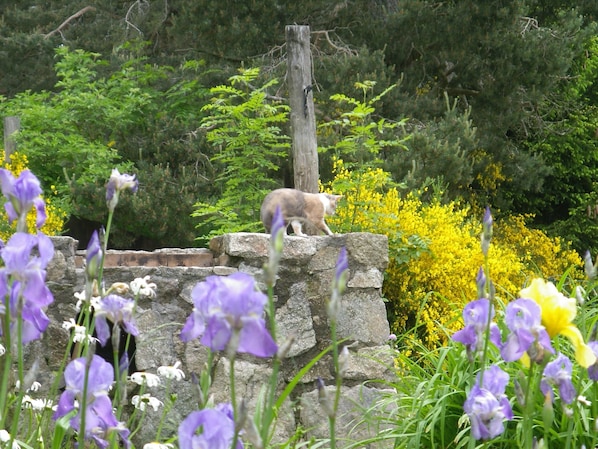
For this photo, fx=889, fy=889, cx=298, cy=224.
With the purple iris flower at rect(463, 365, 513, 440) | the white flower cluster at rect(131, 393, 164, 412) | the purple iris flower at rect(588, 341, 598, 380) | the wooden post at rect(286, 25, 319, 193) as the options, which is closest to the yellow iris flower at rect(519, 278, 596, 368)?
the purple iris flower at rect(588, 341, 598, 380)

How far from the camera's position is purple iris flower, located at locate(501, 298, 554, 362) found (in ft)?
4.10

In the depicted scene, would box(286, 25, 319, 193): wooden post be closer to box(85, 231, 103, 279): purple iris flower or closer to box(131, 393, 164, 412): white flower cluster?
box(131, 393, 164, 412): white flower cluster

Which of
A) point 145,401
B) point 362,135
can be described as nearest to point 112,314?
point 145,401

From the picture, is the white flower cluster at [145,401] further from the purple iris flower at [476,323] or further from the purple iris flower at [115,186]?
the purple iris flower at [476,323]

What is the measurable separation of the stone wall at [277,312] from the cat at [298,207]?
1.15 ft

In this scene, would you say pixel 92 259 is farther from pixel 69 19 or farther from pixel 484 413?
pixel 69 19

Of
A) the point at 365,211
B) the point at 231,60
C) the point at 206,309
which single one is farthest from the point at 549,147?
the point at 206,309

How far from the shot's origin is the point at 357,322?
489 centimetres

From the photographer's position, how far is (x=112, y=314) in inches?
50.8

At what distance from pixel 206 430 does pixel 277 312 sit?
3.82m

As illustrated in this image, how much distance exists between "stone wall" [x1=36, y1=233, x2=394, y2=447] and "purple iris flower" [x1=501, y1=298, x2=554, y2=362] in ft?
10.0

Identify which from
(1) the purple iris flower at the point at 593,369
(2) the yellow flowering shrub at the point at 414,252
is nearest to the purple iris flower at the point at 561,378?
(1) the purple iris flower at the point at 593,369

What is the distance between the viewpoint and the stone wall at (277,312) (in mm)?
4504

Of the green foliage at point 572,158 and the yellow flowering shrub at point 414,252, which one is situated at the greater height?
the green foliage at point 572,158
